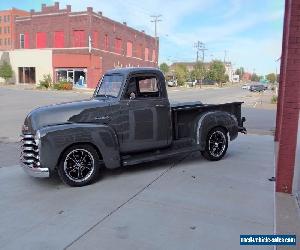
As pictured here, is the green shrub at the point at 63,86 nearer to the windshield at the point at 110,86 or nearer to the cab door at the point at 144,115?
the windshield at the point at 110,86

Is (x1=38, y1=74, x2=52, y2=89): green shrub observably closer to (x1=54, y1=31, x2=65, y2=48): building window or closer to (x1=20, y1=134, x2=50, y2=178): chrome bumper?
(x1=54, y1=31, x2=65, y2=48): building window

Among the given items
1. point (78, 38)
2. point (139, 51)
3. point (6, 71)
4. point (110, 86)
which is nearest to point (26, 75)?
point (6, 71)

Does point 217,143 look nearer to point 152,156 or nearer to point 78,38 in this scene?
point 152,156

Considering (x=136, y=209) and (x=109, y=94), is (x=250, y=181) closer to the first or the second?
(x=136, y=209)

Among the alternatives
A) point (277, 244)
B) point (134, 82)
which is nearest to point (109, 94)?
point (134, 82)

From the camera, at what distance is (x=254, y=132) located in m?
13.1

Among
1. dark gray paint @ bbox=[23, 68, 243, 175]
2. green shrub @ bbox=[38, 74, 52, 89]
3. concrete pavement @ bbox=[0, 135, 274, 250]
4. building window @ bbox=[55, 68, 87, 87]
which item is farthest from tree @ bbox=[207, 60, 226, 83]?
concrete pavement @ bbox=[0, 135, 274, 250]

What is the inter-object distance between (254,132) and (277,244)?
8.96 m

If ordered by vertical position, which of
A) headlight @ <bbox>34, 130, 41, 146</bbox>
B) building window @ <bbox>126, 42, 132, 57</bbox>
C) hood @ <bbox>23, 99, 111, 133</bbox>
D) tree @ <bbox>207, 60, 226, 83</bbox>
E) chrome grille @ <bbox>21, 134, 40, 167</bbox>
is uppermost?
building window @ <bbox>126, 42, 132, 57</bbox>

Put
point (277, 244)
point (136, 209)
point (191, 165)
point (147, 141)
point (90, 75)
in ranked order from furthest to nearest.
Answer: point (90, 75) < point (191, 165) < point (147, 141) < point (136, 209) < point (277, 244)

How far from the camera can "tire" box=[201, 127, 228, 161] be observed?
8.30m

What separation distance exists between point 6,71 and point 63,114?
5767 centimetres

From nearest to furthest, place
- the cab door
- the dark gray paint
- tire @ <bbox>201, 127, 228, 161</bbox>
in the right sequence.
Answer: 1. the dark gray paint
2. the cab door
3. tire @ <bbox>201, 127, 228, 161</bbox>

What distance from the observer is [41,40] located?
6131 centimetres
